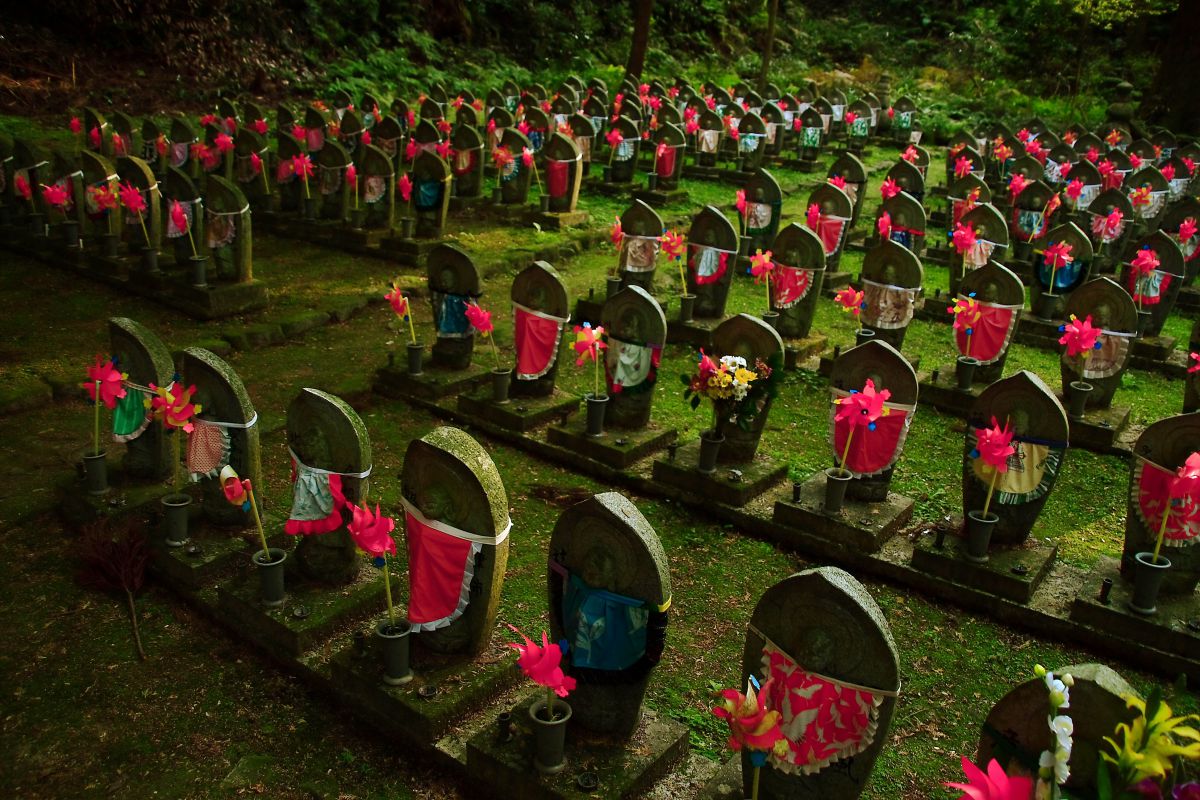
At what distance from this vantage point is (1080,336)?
27.4 feet

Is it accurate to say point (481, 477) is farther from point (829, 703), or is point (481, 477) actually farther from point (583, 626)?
point (829, 703)

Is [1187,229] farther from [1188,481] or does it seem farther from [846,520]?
[846,520]

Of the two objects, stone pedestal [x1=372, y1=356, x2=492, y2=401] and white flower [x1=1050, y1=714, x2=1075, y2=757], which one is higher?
white flower [x1=1050, y1=714, x2=1075, y2=757]

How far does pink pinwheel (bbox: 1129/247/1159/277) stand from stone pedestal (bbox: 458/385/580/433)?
6.60 meters

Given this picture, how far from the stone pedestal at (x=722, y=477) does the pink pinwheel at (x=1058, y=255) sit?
5189 mm

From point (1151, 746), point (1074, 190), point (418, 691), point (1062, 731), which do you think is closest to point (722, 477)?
point (418, 691)

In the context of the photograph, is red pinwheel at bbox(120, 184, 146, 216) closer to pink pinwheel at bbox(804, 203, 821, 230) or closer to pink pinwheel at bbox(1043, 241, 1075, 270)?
pink pinwheel at bbox(804, 203, 821, 230)

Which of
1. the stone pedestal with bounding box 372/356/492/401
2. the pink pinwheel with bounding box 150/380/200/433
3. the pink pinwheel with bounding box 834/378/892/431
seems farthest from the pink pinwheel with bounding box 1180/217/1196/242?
the pink pinwheel with bounding box 150/380/200/433

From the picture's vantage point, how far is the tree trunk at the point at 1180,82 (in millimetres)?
21172

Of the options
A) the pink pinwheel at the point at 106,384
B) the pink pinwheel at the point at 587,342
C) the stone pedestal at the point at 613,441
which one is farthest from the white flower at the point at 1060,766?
the pink pinwheel at the point at 106,384

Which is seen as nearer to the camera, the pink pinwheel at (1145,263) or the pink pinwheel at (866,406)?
the pink pinwheel at (866,406)

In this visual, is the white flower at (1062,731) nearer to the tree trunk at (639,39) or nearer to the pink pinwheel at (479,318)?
the pink pinwheel at (479,318)

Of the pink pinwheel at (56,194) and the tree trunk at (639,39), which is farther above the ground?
the tree trunk at (639,39)

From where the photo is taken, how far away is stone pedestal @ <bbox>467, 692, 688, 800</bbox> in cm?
430
